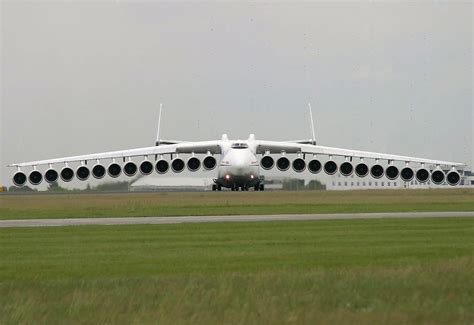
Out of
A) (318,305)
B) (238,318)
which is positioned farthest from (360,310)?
(238,318)

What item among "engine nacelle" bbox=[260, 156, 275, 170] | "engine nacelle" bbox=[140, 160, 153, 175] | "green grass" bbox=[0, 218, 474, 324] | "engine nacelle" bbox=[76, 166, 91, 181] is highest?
"green grass" bbox=[0, 218, 474, 324]

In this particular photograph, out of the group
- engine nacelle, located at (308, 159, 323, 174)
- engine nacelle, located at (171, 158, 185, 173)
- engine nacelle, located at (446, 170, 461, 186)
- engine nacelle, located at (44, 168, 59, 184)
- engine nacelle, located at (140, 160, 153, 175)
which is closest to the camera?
engine nacelle, located at (446, 170, 461, 186)

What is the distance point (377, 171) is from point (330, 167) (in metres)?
2.79

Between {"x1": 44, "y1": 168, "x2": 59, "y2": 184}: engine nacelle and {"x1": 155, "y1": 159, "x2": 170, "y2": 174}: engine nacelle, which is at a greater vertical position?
{"x1": 155, "y1": 159, "x2": 170, "y2": 174}: engine nacelle

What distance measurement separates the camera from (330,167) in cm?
5684

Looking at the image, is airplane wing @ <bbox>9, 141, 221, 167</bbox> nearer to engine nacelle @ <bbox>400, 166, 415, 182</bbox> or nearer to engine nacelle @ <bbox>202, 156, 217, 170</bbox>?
engine nacelle @ <bbox>202, 156, 217, 170</bbox>

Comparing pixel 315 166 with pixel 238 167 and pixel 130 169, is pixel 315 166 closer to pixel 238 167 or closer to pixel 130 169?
pixel 238 167

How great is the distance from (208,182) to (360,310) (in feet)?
208

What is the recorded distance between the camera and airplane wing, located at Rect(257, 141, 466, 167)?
185 feet

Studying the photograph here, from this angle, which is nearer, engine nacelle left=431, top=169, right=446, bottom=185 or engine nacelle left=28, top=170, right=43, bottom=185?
engine nacelle left=431, top=169, right=446, bottom=185

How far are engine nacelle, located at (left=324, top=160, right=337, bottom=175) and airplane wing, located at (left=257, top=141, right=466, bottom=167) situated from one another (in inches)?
29.0

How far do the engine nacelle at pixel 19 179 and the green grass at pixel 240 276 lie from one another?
3291 centimetres

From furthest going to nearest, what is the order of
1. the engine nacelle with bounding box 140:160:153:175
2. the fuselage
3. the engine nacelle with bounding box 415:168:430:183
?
1. the engine nacelle with bounding box 140:160:153:175
2. the engine nacelle with bounding box 415:168:430:183
3. the fuselage

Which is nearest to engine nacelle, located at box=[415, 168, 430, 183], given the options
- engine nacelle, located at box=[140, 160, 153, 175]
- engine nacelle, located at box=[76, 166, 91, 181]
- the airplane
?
the airplane
